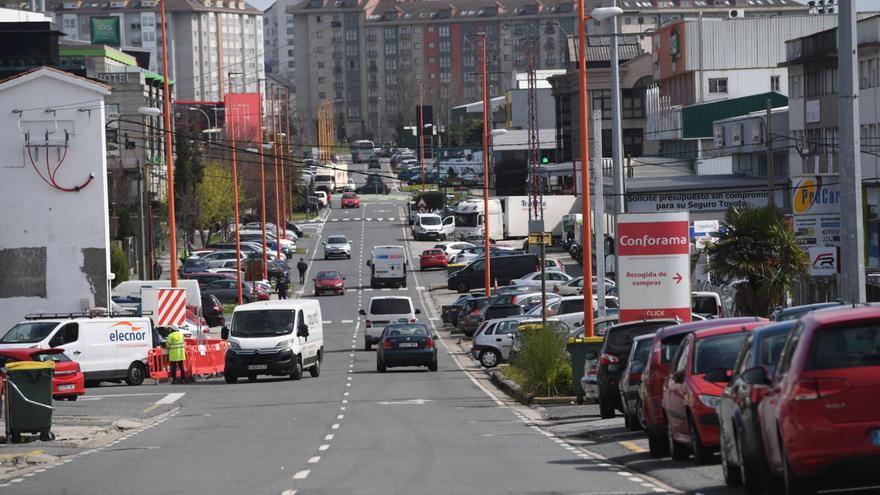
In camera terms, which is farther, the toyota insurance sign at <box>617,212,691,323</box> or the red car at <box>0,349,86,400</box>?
the red car at <box>0,349,86,400</box>

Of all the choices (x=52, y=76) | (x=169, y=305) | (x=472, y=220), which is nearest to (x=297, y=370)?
(x=169, y=305)

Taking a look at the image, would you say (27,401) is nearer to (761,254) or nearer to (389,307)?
(761,254)

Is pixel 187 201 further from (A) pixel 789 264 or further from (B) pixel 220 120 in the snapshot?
(B) pixel 220 120

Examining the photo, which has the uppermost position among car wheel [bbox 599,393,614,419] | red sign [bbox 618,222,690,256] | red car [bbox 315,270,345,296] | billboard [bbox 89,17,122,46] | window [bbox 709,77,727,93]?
billboard [bbox 89,17,122,46]

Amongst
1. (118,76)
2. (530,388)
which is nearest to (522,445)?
(530,388)

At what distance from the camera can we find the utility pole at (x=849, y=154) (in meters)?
18.2

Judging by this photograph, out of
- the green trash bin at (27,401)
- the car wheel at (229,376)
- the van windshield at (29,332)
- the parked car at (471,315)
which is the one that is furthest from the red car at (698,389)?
the parked car at (471,315)

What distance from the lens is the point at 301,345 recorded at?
38875mm

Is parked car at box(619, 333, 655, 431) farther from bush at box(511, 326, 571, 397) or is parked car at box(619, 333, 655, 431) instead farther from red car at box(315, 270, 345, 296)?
red car at box(315, 270, 345, 296)

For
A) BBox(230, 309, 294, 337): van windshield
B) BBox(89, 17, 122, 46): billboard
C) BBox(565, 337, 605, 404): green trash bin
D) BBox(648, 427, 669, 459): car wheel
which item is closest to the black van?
BBox(230, 309, 294, 337): van windshield

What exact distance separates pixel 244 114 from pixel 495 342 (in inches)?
3457

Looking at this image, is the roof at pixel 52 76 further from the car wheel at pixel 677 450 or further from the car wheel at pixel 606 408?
the car wheel at pixel 677 450

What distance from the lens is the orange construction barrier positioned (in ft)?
132

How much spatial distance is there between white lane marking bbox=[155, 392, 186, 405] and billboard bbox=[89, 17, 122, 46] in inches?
5127
